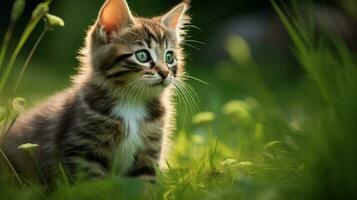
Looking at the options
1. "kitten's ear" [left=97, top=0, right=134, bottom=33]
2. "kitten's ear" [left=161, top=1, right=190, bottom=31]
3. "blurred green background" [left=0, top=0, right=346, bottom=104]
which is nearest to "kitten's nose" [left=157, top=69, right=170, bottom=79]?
"kitten's ear" [left=97, top=0, right=134, bottom=33]

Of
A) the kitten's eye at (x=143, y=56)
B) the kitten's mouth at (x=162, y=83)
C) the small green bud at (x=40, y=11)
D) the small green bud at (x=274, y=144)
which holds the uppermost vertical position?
the small green bud at (x=40, y=11)

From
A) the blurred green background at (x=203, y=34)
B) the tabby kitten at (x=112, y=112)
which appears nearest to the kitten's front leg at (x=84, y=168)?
the tabby kitten at (x=112, y=112)

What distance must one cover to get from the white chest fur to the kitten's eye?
206mm

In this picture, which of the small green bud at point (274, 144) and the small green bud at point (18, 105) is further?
the small green bud at point (274, 144)

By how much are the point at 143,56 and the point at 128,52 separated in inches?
2.8

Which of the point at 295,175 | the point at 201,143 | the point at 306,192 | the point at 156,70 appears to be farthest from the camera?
the point at 201,143

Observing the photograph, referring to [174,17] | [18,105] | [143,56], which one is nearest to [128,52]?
[143,56]

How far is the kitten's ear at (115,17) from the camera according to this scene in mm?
3014

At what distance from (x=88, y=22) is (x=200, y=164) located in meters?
5.11

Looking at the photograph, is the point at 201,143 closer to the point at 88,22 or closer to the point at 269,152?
the point at 269,152

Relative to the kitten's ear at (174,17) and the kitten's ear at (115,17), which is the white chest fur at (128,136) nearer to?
the kitten's ear at (115,17)

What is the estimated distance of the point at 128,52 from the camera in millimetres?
2986

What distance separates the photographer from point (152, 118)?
9.98 ft

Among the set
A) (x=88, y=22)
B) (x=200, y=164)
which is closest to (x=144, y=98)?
(x=200, y=164)
